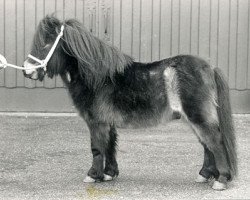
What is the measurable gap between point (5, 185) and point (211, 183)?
85.7 inches

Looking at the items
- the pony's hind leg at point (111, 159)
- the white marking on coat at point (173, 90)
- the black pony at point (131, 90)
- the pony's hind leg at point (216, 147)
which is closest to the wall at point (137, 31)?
the pony's hind leg at point (111, 159)

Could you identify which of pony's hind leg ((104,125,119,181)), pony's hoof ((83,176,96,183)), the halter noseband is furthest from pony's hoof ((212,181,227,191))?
the halter noseband

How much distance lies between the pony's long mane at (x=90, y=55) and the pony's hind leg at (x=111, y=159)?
0.63 metres

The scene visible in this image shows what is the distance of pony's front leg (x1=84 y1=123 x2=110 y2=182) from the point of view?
22.0 ft

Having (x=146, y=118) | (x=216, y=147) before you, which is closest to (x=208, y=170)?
A: (x=216, y=147)

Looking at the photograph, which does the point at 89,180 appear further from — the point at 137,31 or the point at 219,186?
the point at 137,31

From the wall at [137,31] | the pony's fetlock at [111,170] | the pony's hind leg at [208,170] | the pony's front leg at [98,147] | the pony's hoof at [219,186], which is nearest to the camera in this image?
the pony's hoof at [219,186]

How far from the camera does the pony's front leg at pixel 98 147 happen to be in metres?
6.71

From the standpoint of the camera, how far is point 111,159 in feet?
22.8

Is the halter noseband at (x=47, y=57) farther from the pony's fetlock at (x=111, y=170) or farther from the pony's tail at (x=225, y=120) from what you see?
the pony's tail at (x=225, y=120)

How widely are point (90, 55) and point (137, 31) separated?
15.6 feet

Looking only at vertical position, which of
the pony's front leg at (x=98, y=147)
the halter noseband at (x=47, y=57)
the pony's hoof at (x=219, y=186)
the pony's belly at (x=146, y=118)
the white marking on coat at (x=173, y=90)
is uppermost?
the halter noseband at (x=47, y=57)

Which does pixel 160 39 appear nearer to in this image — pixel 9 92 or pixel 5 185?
pixel 9 92

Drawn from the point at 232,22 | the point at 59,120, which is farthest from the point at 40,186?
the point at 232,22
